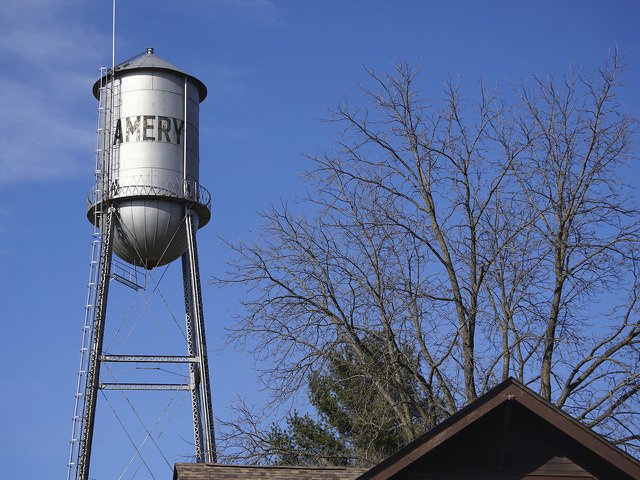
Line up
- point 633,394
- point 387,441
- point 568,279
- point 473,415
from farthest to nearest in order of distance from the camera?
point 387,441 < point 568,279 < point 633,394 < point 473,415

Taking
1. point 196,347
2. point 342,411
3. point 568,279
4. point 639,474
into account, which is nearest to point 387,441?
point 342,411

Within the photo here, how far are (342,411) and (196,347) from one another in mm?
6245

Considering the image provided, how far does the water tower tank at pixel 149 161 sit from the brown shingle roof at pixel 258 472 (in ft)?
42.2

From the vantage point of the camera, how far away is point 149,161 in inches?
1173

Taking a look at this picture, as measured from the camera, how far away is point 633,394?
20781 mm

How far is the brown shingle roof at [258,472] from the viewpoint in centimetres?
1702

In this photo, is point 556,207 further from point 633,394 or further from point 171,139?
point 171,139

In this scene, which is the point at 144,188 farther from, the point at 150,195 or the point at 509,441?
the point at 509,441

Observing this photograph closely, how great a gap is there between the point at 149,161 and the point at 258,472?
45.8 ft

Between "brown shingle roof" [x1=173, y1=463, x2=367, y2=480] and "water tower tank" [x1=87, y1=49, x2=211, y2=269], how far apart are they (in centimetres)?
1285

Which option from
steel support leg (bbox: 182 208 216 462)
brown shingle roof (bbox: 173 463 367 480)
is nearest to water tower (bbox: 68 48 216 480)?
steel support leg (bbox: 182 208 216 462)

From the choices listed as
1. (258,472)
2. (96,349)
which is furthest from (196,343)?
(258,472)

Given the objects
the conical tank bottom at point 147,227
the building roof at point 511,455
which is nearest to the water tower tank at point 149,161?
the conical tank bottom at point 147,227

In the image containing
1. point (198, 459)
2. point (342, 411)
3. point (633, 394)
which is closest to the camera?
point (633, 394)
